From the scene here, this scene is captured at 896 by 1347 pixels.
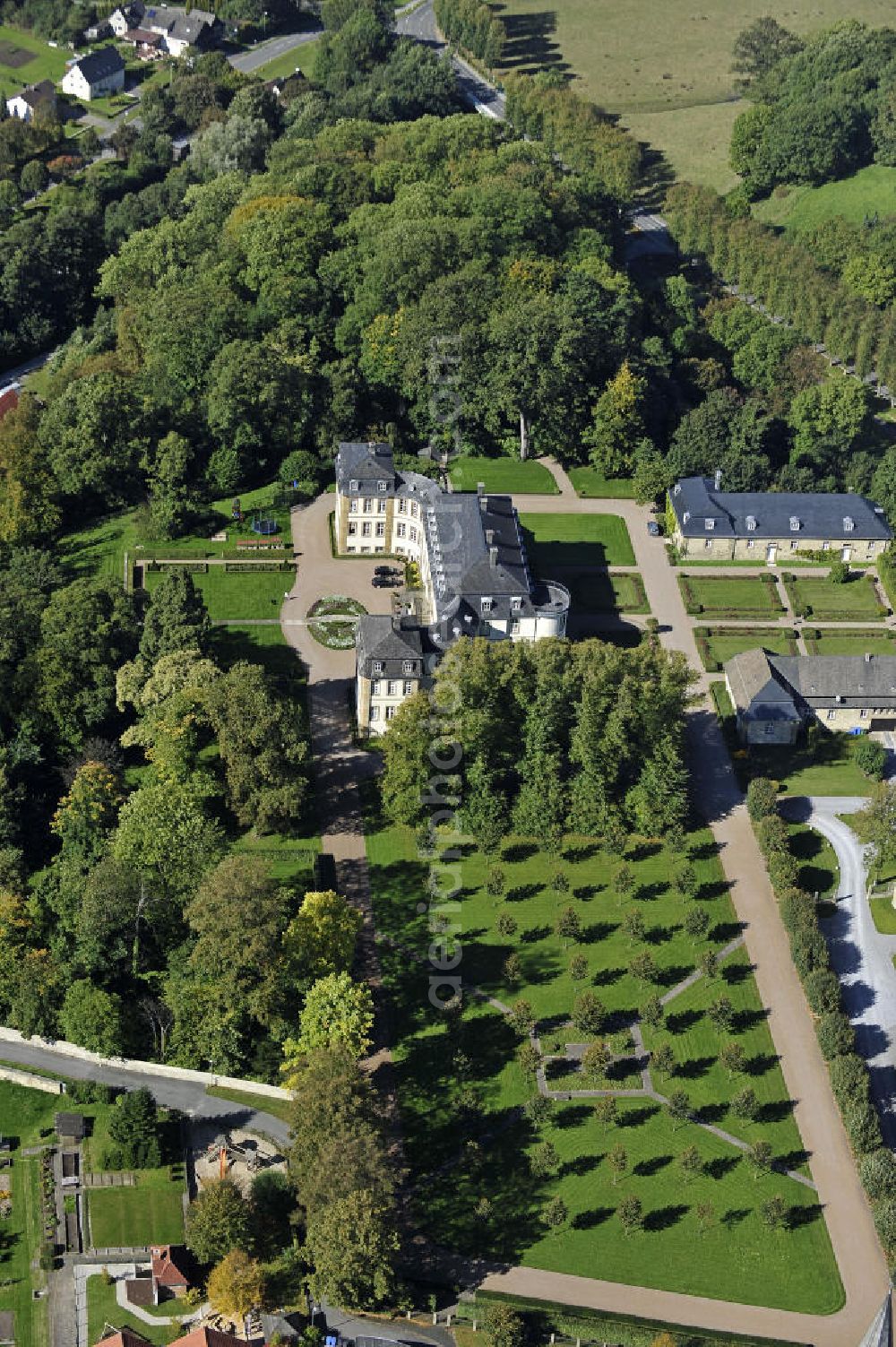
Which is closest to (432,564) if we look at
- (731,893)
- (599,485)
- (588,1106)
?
Answer: (599,485)

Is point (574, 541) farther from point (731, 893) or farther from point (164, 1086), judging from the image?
point (164, 1086)

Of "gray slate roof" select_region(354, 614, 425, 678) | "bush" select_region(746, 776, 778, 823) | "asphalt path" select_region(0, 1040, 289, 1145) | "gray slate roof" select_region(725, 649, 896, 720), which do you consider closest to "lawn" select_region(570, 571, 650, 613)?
"gray slate roof" select_region(725, 649, 896, 720)

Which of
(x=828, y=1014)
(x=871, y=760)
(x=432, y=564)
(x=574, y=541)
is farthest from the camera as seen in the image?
(x=574, y=541)

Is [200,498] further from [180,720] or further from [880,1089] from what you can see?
[880,1089]

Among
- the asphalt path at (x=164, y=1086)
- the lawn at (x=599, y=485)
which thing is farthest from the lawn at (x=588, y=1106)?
the lawn at (x=599, y=485)

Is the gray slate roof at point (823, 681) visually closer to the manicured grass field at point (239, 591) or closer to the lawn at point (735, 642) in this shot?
the lawn at point (735, 642)

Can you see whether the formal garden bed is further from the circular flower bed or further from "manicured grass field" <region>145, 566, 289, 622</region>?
"manicured grass field" <region>145, 566, 289, 622</region>
